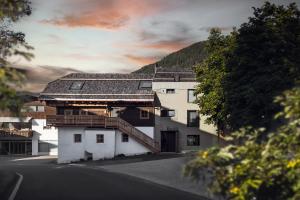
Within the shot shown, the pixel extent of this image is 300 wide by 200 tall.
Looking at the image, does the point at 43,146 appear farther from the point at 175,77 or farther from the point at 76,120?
the point at 175,77

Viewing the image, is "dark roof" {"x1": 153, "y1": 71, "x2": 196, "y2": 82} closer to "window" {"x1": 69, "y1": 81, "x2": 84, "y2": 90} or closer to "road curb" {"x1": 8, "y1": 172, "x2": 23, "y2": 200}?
"window" {"x1": 69, "y1": 81, "x2": 84, "y2": 90}

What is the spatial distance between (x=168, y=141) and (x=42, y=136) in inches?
830

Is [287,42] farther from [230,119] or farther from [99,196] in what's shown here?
[99,196]

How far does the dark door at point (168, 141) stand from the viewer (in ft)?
203

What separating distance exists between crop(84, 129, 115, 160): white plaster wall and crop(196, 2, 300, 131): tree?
1847 centimetres

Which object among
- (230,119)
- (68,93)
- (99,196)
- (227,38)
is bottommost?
(99,196)

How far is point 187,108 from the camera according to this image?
62594mm

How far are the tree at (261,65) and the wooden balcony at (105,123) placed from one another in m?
16.6

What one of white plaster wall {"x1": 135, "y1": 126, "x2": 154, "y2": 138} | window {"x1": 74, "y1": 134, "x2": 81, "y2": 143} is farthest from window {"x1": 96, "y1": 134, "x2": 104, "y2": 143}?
white plaster wall {"x1": 135, "y1": 126, "x2": 154, "y2": 138}

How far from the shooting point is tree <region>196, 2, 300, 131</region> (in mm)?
36188

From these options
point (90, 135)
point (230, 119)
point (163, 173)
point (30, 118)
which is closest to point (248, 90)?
point (230, 119)

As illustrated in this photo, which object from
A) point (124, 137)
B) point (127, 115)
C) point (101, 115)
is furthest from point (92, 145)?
point (127, 115)

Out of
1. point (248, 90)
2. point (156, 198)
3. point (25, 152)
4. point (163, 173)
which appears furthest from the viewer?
point (25, 152)

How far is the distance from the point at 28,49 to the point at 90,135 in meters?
48.2
